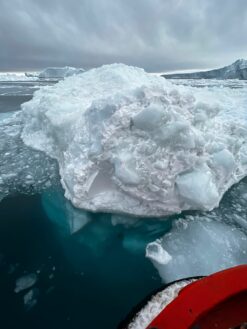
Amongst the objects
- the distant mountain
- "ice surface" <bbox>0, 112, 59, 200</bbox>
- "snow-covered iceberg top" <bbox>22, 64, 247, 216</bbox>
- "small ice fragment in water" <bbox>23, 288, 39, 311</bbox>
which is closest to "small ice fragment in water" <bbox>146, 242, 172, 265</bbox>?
"snow-covered iceberg top" <bbox>22, 64, 247, 216</bbox>

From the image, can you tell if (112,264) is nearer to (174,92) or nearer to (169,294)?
(169,294)

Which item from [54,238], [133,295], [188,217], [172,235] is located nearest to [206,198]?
[188,217]

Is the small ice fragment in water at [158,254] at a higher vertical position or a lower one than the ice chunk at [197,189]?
lower

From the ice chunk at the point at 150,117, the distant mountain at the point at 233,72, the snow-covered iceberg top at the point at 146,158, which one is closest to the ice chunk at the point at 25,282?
the snow-covered iceberg top at the point at 146,158

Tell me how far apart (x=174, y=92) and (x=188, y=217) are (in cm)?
183

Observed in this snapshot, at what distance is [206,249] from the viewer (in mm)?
3131

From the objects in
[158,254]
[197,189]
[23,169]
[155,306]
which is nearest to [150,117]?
[197,189]

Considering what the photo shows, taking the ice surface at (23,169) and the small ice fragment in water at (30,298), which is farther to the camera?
the ice surface at (23,169)

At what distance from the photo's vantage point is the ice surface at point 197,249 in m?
2.88

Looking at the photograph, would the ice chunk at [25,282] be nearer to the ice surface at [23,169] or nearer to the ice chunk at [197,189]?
the ice surface at [23,169]

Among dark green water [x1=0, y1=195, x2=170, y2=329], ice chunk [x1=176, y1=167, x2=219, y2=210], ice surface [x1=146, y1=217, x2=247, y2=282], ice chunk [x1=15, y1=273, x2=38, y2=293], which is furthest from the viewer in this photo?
ice chunk [x1=176, y1=167, x2=219, y2=210]

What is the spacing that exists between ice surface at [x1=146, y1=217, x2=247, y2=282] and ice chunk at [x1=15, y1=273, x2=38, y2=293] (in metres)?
1.20

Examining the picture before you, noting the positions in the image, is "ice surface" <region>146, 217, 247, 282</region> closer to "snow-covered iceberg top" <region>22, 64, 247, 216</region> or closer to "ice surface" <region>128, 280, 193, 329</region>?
"snow-covered iceberg top" <region>22, 64, 247, 216</region>

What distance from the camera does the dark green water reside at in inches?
95.8
